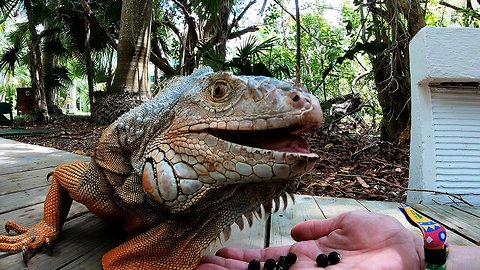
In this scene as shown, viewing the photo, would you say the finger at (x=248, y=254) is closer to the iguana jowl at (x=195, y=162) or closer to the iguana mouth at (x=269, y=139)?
the iguana jowl at (x=195, y=162)

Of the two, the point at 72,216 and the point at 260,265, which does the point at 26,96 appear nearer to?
the point at 72,216

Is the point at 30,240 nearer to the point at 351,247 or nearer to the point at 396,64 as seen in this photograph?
the point at 351,247


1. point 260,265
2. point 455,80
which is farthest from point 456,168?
point 260,265

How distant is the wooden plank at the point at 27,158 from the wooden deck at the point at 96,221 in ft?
0.39

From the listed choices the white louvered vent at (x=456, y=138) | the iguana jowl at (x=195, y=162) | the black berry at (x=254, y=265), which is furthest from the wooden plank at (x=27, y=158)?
the white louvered vent at (x=456, y=138)

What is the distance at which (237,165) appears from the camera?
109 cm

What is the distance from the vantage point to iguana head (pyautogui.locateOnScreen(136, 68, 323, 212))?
1.07 metres

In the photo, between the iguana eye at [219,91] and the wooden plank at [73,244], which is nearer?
the iguana eye at [219,91]

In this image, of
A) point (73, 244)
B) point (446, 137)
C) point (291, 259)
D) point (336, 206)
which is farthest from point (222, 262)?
point (446, 137)

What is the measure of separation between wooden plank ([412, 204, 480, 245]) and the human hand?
723 millimetres

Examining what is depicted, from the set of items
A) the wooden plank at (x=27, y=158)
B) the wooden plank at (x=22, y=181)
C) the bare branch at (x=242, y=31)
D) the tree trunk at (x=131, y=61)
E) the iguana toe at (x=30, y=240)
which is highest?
the bare branch at (x=242, y=31)

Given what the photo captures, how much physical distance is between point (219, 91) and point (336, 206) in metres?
1.62

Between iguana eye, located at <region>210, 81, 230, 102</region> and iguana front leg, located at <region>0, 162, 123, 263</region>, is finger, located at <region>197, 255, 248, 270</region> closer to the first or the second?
iguana front leg, located at <region>0, 162, 123, 263</region>

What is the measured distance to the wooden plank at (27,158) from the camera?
3.37 m
